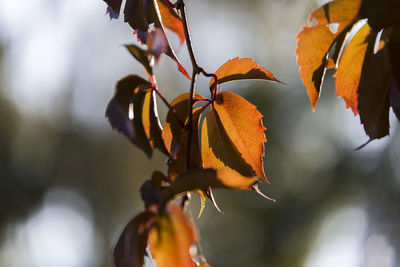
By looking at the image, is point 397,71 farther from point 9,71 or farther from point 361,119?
point 9,71

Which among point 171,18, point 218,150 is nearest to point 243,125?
point 218,150

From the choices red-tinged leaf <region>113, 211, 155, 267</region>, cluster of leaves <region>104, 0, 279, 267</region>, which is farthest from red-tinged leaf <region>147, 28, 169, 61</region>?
red-tinged leaf <region>113, 211, 155, 267</region>

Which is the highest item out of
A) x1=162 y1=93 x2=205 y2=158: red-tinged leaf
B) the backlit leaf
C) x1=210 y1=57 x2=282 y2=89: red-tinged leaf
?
x1=210 y1=57 x2=282 y2=89: red-tinged leaf

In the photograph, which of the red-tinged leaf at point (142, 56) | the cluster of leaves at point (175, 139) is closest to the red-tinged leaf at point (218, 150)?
the cluster of leaves at point (175, 139)

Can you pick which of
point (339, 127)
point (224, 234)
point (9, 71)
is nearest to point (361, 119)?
point (339, 127)

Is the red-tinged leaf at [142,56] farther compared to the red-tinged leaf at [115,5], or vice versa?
the red-tinged leaf at [115,5]

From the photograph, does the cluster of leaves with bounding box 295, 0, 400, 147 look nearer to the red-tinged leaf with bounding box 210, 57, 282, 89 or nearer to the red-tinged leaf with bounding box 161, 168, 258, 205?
the red-tinged leaf with bounding box 210, 57, 282, 89

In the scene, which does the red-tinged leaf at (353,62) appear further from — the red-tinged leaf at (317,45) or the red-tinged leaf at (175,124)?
the red-tinged leaf at (175,124)
